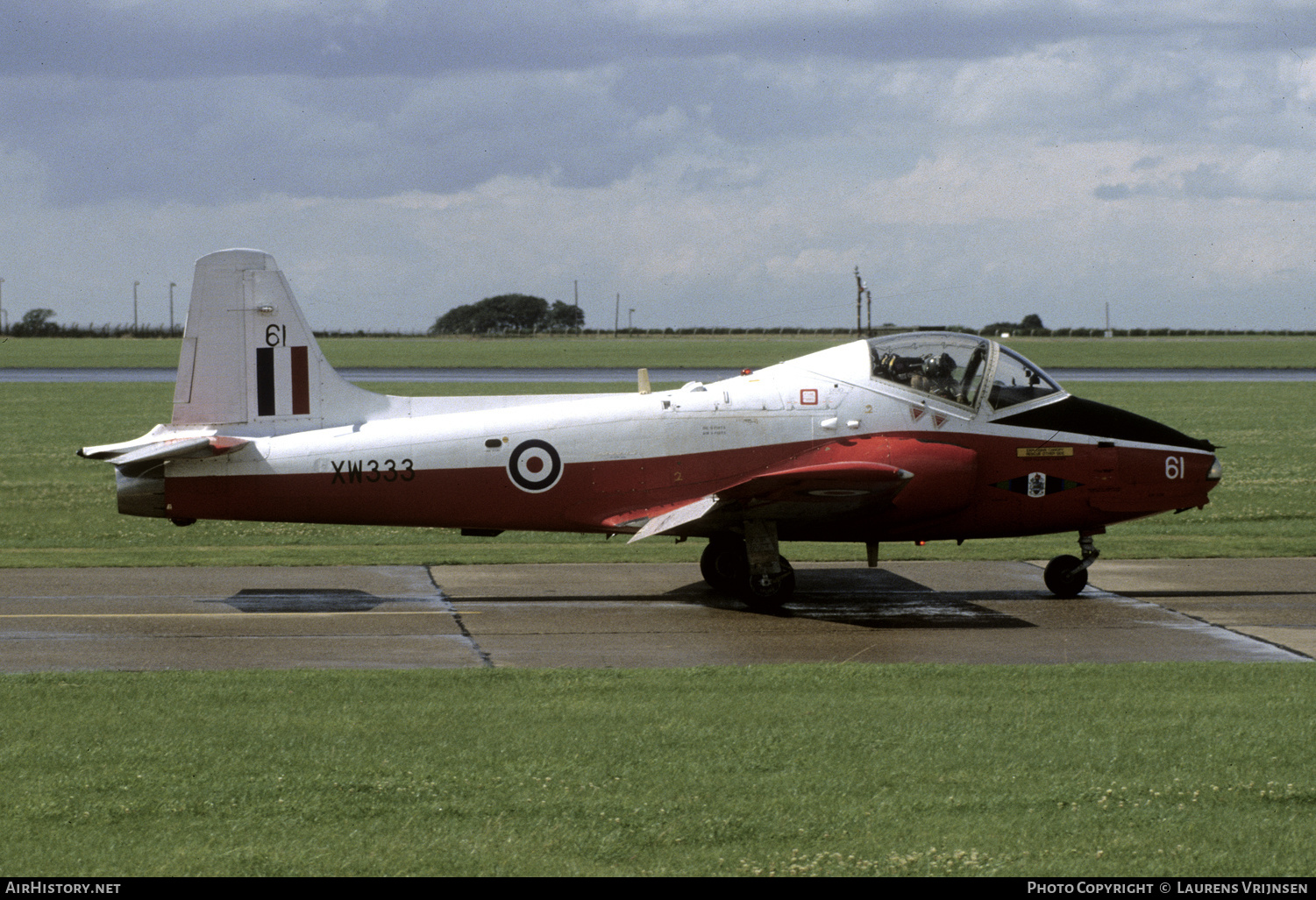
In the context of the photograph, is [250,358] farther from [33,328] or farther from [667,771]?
[33,328]

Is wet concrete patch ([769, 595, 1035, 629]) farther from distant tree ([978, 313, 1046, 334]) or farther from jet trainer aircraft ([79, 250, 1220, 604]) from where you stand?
distant tree ([978, 313, 1046, 334])

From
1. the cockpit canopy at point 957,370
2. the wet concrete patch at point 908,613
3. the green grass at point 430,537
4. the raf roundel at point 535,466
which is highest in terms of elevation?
the cockpit canopy at point 957,370

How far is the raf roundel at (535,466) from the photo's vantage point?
14.7 m

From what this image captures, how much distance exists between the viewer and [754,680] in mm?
10859

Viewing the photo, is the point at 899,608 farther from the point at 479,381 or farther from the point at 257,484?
the point at 479,381

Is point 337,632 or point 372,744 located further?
point 337,632

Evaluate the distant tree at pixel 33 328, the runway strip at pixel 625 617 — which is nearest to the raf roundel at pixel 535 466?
the runway strip at pixel 625 617

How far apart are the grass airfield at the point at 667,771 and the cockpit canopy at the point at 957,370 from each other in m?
4.21

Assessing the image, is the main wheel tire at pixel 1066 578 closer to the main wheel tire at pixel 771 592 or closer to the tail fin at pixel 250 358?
the main wheel tire at pixel 771 592

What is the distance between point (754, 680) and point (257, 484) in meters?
6.33

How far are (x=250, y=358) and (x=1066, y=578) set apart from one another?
30.5 feet

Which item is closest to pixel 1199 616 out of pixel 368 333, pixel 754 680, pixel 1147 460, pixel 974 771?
pixel 1147 460

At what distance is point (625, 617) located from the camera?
14.2 metres
